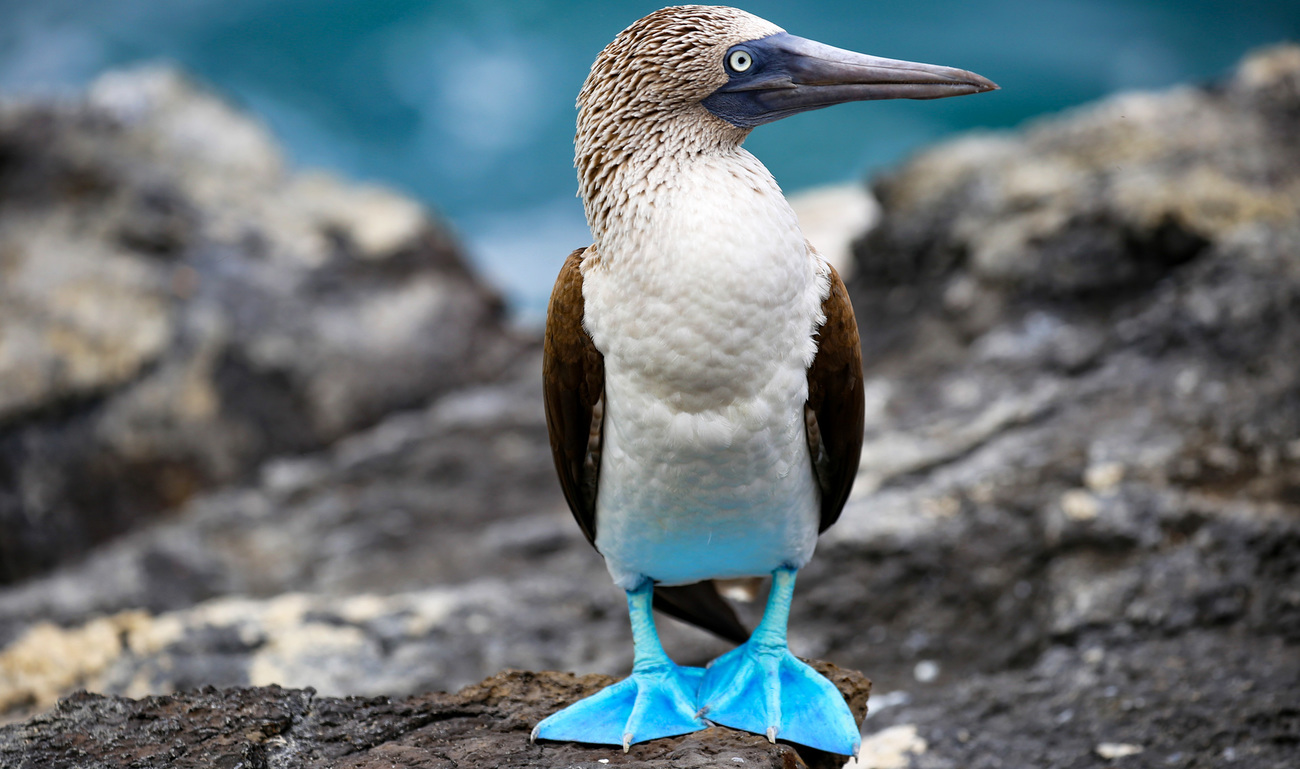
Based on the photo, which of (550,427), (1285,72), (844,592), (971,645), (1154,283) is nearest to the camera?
(550,427)

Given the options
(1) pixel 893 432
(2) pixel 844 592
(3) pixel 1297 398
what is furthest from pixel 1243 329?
(2) pixel 844 592

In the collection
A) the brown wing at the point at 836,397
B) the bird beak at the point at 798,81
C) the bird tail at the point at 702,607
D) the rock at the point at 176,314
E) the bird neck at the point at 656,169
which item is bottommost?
the bird tail at the point at 702,607

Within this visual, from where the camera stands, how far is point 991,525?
4512 mm

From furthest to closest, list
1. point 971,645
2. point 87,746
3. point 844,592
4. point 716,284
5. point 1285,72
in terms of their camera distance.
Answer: point 1285,72
point 844,592
point 971,645
point 87,746
point 716,284

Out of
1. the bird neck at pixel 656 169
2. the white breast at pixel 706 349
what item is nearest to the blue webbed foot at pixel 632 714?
the white breast at pixel 706 349

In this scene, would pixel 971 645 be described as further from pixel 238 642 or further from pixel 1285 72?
pixel 1285 72

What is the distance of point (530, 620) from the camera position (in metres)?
4.80

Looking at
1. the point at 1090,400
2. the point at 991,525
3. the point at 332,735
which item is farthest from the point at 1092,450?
the point at 332,735

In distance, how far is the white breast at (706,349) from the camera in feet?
8.13

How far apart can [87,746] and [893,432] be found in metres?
4.00

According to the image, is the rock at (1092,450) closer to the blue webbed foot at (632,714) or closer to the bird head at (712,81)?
the blue webbed foot at (632,714)

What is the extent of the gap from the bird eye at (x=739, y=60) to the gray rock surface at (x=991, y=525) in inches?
81.2

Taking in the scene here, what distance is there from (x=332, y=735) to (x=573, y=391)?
1221 mm

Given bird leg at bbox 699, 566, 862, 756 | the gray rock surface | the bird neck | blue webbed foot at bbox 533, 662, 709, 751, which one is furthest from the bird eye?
the gray rock surface
